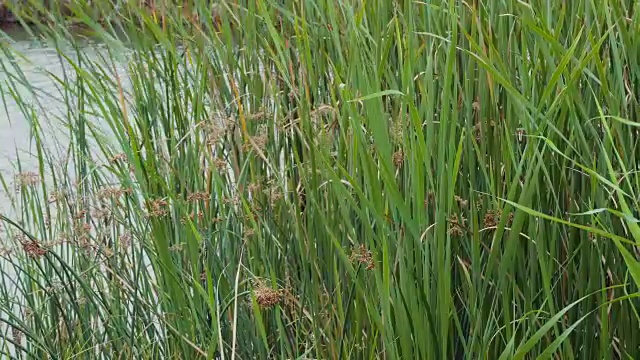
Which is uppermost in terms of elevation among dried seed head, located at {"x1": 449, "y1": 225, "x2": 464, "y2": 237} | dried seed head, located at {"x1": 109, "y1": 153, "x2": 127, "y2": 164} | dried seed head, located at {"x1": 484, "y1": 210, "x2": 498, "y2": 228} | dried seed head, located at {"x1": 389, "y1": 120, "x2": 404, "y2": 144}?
dried seed head, located at {"x1": 389, "y1": 120, "x2": 404, "y2": 144}

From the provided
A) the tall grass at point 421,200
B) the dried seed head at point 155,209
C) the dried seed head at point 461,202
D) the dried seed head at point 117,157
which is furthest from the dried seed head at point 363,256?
the dried seed head at point 117,157

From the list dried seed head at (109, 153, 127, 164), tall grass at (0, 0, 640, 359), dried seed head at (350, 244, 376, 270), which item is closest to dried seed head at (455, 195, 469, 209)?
tall grass at (0, 0, 640, 359)

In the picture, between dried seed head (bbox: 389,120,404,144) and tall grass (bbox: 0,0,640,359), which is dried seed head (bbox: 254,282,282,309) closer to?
tall grass (bbox: 0,0,640,359)

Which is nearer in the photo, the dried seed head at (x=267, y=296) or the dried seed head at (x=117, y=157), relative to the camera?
the dried seed head at (x=267, y=296)

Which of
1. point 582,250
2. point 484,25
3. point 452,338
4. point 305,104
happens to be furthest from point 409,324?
point 484,25

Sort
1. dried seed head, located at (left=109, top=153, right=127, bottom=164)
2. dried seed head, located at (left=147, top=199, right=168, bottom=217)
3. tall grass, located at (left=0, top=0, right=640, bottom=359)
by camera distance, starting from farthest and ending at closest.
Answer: dried seed head, located at (left=109, top=153, right=127, bottom=164) < dried seed head, located at (left=147, top=199, right=168, bottom=217) < tall grass, located at (left=0, top=0, right=640, bottom=359)

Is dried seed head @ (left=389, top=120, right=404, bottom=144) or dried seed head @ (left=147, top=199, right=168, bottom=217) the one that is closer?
dried seed head @ (left=389, top=120, right=404, bottom=144)

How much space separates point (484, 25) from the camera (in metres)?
1.35

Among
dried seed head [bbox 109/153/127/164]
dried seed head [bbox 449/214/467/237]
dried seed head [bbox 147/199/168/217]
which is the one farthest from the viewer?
dried seed head [bbox 109/153/127/164]

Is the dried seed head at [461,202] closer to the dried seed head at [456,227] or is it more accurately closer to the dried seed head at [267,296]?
the dried seed head at [456,227]

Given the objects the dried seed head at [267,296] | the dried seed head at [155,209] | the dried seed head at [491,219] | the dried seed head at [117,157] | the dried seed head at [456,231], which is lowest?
the dried seed head at [267,296]

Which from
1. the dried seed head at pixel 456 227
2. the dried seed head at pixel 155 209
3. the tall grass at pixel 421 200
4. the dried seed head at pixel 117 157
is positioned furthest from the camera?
the dried seed head at pixel 117 157

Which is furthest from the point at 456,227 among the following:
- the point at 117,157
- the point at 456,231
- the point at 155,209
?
the point at 117,157

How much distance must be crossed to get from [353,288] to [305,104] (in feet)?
0.80
